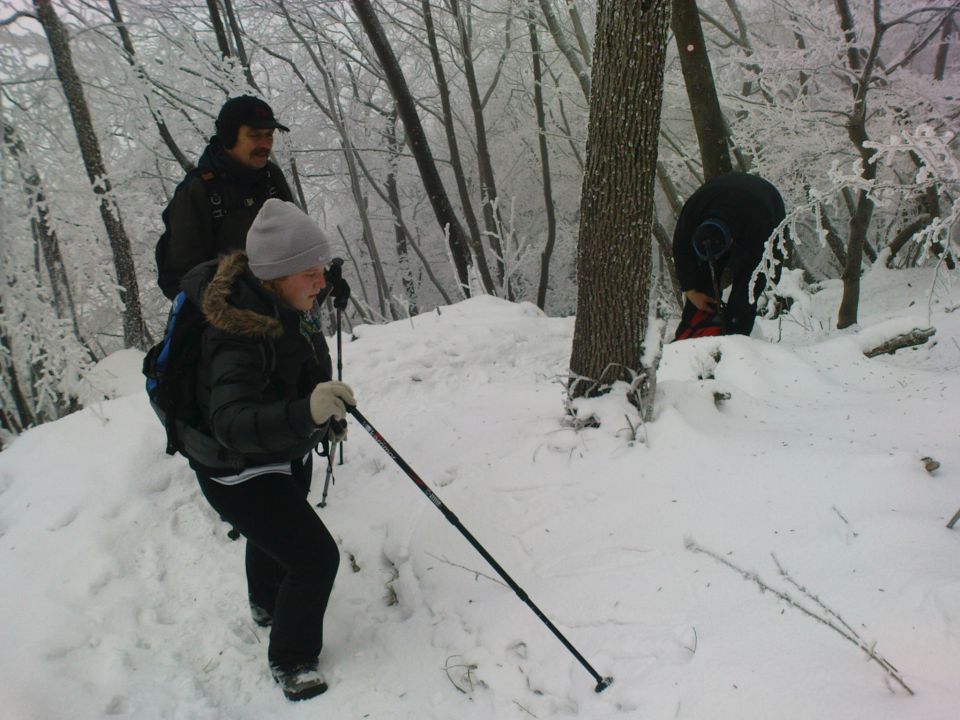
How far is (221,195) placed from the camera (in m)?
3.16

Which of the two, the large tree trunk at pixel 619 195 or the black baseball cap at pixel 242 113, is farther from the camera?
the large tree trunk at pixel 619 195

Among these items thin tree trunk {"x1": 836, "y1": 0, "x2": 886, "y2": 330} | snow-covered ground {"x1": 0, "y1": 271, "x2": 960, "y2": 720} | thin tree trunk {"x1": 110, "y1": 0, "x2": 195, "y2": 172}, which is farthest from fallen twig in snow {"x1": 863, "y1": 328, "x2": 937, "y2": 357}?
thin tree trunk {"x1": 110, "y1": 0, "x2": 195, "y2": 172}

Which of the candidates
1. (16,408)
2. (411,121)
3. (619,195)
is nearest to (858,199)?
(619,195)

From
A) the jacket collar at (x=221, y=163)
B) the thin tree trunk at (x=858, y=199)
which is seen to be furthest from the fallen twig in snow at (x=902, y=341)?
the jacket collar at (x=221, y=163)

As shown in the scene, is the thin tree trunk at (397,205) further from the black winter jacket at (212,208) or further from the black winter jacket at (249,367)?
the black winter jacket at (249,367)

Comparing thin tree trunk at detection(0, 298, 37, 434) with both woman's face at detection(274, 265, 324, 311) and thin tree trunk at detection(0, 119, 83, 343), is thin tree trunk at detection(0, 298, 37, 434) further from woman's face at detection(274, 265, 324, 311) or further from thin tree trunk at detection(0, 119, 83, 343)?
woman's face at detection(274, 265, 324, 311)

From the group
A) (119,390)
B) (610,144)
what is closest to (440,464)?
(610,144)

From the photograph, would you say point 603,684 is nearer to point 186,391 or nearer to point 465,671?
point 465,671

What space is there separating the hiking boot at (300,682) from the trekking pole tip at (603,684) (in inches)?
44.0

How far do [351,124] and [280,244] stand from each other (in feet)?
40.4

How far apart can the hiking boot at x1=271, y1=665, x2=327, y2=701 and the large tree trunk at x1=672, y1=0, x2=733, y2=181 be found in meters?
5.89

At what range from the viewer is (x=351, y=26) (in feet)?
36.4

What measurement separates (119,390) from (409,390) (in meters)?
4.07

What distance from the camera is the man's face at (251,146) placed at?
3102mm
